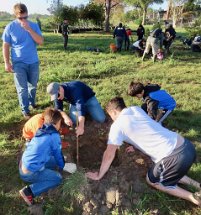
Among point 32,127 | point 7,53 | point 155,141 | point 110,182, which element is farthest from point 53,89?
point 155,141

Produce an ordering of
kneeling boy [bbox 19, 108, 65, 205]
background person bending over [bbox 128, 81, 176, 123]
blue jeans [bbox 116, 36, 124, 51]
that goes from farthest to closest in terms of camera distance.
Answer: blue jeans [bbox 116, 36, 124, 51] < background person bending over [bbox 128, 81, 176, 123] < kneeling boy [bbox 19, 108, 65, 205]

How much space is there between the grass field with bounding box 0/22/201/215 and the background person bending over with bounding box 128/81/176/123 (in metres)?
0.64

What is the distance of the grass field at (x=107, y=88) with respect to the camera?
13.5ft

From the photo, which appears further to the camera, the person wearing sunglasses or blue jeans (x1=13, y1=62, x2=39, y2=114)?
blue jeans (x1=13, y1=62, x2=39, y2=114)

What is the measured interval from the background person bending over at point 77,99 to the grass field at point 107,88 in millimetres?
1017

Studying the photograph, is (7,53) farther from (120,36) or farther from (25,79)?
(120,36)

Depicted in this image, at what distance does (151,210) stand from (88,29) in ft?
84.3

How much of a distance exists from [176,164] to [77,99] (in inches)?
82.7

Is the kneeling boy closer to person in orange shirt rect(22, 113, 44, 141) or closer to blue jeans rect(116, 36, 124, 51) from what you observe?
person in orange shirt rect(22, 113, 44, 141)

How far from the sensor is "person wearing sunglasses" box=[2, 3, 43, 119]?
548 cm

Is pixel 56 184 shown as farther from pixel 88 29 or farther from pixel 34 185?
pixel 88 29

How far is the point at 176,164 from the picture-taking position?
3629mm

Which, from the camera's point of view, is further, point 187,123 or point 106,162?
point 187,123

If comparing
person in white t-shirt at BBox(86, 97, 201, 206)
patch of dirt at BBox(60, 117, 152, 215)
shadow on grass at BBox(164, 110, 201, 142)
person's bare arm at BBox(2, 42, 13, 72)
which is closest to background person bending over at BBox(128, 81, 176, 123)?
shadow on grass at BBox(164, 110, 201, 142)
